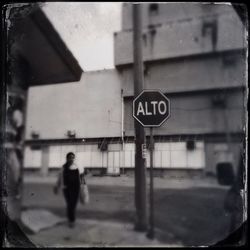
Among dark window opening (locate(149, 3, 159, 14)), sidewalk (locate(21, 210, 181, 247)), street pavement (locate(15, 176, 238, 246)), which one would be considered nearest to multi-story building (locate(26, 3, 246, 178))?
dark window opening (locate(149, 3, 159, 14))

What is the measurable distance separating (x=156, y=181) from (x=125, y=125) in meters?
0.49

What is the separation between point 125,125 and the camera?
2.71 meters

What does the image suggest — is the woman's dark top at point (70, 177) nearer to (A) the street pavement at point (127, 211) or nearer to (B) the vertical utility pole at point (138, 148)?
(A) the street pavement at point (127, 211)

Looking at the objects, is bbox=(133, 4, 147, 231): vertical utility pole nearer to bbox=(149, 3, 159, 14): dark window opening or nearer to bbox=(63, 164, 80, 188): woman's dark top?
bbox=(149, 3, 159, 14): dark window opening

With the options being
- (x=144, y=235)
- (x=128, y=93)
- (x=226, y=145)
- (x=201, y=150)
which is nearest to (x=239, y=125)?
(x=226, y=145)

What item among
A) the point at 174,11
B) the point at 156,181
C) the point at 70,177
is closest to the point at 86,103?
the point at 70,177

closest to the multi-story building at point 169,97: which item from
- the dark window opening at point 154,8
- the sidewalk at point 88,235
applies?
the dark window opening at point 154,8

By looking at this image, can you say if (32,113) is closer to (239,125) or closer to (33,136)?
(33,136)

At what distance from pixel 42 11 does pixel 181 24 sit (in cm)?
109

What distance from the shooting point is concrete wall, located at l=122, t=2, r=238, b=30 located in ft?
8.80

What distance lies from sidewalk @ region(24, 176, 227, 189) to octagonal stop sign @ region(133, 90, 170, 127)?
44cm

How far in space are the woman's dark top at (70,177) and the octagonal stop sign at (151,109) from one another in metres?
0.63

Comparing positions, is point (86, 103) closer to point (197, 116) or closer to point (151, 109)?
point (151, 109)

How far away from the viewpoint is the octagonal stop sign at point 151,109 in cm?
269
